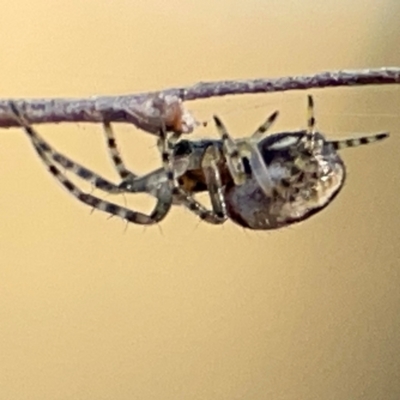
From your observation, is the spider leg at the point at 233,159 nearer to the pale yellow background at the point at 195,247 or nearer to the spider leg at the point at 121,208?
the spider leg at the point at 121,208

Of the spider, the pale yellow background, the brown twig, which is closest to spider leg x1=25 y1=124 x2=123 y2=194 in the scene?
the spider

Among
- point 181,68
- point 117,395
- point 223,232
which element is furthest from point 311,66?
point 117,395

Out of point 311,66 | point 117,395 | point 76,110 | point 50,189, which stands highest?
point 311,66

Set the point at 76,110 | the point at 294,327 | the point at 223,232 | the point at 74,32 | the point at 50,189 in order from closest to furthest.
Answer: the point at 76,110
the point at 74,32
the point at 50,189
the point at 223,232
the point at 294,327

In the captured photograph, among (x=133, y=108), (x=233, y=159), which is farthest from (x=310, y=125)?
(x=133, y=108)

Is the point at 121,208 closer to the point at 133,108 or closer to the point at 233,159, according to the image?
the point at 233,159

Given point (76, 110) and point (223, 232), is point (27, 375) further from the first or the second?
point (76, 110)
